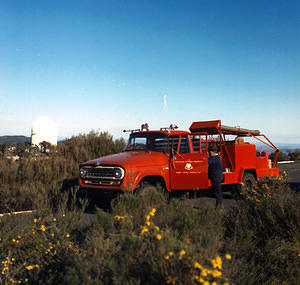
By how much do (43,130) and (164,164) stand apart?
37.0 metres

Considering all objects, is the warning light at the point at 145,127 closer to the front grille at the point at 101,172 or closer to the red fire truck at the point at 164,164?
the red fire truck at the point at 164,164

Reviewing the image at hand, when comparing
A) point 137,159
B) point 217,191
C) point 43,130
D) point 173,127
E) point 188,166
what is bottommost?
point 217,191

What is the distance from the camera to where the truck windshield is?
8867 mm

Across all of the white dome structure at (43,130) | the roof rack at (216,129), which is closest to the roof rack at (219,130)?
the roof rack at (216,129)

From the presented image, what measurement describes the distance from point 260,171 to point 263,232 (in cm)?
729

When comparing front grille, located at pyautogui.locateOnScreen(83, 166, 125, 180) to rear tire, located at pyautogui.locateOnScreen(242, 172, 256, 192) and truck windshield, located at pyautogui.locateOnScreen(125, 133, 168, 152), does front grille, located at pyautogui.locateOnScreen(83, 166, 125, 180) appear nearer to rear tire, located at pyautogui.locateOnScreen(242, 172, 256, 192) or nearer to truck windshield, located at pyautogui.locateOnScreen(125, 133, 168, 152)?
truck windshield, located at pyautogui.locateOnScreen(125, 133, 168, 152)

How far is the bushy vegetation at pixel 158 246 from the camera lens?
115 inches

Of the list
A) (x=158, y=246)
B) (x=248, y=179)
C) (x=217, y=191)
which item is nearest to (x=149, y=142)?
(x=217, y=191)

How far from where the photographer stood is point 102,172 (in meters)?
7.92

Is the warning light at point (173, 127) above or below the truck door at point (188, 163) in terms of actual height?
above

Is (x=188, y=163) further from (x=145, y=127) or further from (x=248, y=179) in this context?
(x=248, y=179)

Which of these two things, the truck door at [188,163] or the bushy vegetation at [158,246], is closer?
the bushy vegetation at [158,246]

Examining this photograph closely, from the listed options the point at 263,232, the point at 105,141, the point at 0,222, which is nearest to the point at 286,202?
the point at 263,232

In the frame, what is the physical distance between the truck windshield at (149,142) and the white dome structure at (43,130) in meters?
34.1
